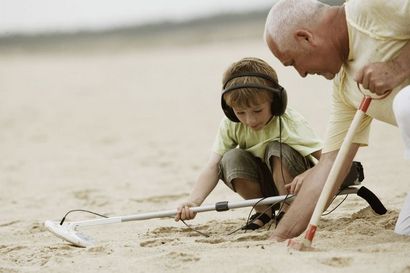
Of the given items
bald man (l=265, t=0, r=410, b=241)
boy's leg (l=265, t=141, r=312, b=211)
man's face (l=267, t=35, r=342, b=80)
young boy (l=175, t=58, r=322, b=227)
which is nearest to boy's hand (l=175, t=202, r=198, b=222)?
young boy (l=175, t=58, r=322, b=227)

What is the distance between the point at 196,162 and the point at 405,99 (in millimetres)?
4059

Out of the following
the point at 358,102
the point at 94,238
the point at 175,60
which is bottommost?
the point at 175,60

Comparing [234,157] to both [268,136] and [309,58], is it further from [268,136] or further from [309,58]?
[309,58]

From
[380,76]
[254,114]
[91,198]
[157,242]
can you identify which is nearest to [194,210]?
[157,242]

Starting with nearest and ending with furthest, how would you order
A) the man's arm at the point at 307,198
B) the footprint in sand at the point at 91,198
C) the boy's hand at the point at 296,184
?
1. the man's arm at the point at 307,198
2. the boy's hand at the point at 296,184
3. the footprint in sand at the point at 91,198

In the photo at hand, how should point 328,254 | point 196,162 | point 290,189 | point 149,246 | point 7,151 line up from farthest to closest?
point 7,151 → point 196,162 → point 290,189 → point 149,246 → point 328,254

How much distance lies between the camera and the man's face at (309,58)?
3.46 meters

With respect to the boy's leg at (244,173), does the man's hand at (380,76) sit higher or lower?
higher

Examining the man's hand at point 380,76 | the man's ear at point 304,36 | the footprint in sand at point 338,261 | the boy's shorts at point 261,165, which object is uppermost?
the man's ear at point 304,36

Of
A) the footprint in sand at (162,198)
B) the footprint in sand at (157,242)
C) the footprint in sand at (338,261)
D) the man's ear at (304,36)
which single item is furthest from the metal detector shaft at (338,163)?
the footprint in sand at (162,198)

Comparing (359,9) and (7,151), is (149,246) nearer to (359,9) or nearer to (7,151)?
→ (359,9)

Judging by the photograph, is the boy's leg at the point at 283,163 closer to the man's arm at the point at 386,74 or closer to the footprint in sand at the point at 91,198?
the man's arm at the point at 386,74

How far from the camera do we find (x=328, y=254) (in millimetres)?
3238

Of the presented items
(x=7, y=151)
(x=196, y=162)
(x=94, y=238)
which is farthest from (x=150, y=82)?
(x=94, y=238)
